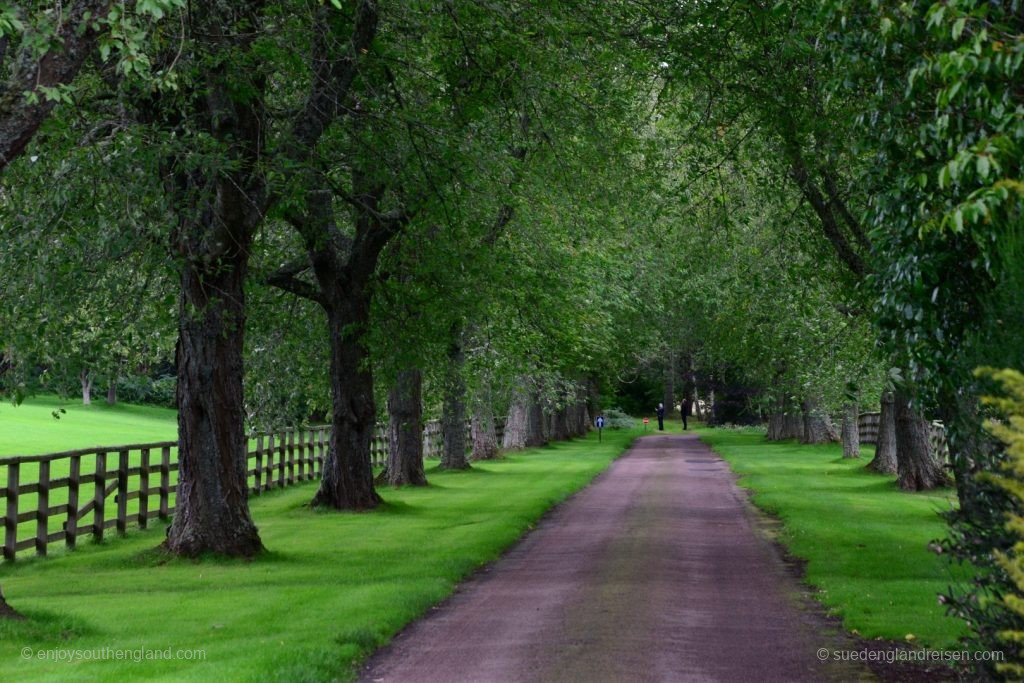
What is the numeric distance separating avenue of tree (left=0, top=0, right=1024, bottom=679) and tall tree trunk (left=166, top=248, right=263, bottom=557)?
1.5 inches

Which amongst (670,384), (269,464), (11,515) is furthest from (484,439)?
(670,384)

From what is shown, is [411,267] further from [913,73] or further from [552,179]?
[913,73]

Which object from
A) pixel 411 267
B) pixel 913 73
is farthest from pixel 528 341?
pixel 913 73

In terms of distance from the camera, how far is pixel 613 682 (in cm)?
851

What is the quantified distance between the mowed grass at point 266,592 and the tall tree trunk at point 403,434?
591cm

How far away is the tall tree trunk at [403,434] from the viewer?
30.1 metres

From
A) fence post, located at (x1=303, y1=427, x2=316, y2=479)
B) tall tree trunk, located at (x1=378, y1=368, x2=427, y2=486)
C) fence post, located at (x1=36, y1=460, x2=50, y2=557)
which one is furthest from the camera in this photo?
fence post, located at (x1=303, y1=427, x2=316, y2=479)

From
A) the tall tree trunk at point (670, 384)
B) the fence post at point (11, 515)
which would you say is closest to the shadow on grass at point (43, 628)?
the fence post at point (11, 515)

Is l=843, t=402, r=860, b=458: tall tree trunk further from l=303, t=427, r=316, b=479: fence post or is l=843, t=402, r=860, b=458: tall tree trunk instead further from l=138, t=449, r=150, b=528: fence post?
l=138, t=449, r=150, b=528: fence post

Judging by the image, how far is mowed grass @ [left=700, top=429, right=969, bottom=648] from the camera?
1104 centimetres

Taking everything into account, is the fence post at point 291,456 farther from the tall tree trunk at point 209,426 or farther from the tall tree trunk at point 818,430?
the tall tree trunk at point 818,430

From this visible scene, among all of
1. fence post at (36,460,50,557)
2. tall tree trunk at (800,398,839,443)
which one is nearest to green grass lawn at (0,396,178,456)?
fence post at (36,460,50,557)

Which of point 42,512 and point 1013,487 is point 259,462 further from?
point 1013,487

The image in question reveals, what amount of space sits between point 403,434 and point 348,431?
7.08 m
